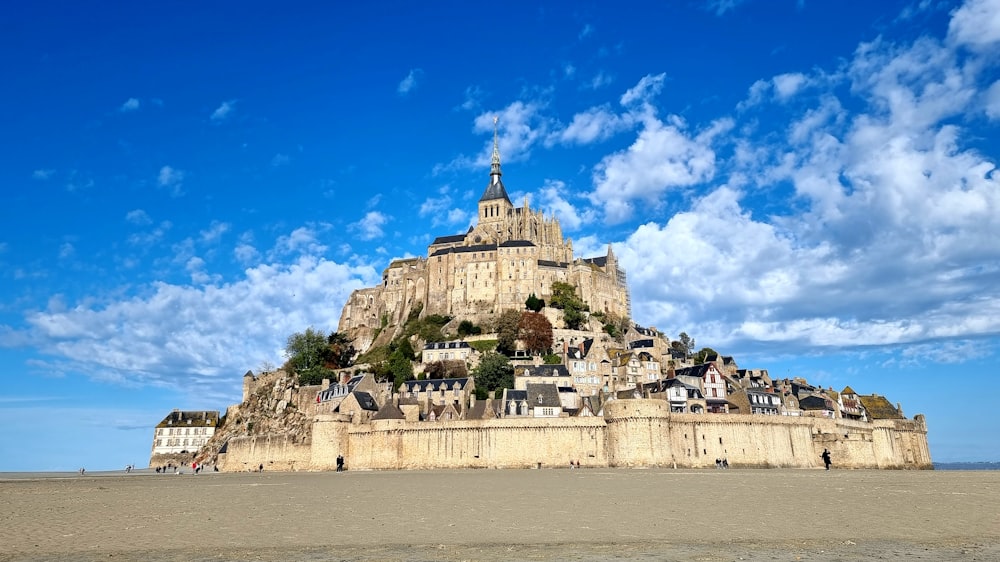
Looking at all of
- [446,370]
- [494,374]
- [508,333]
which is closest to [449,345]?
[446,370]

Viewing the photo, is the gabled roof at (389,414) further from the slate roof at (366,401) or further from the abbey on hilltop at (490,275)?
the abbey on hilltop at (490,275)

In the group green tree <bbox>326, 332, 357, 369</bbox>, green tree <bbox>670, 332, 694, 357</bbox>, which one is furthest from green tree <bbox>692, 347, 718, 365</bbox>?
green tree <bbox>326, 332, 357, 369</bbox>

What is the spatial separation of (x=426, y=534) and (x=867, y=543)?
9691 millimetres

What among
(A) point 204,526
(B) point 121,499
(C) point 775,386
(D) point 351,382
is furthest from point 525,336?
(A) point 204,526

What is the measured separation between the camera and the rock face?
63.6 m

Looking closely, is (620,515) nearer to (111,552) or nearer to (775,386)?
(111,552)

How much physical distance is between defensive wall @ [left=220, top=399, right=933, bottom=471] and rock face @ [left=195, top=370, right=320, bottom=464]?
565cm

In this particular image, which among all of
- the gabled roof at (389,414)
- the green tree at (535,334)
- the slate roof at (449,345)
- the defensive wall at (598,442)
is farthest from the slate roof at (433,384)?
the green tree at (535,334)

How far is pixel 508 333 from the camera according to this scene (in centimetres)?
7506

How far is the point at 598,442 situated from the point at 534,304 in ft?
111

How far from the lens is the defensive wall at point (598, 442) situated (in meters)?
49.0

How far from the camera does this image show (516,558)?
44.0ft

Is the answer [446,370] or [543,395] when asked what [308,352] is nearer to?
[446,370]

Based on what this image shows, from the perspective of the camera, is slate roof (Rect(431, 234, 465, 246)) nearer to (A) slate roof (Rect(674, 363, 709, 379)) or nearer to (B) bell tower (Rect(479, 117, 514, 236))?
(B) bell tower (Rect(479, 117, 514, 236))
